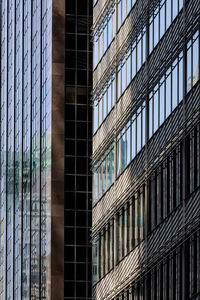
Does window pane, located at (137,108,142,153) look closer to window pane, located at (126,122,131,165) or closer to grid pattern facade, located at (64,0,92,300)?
window pane, located at (126,122,131,165)

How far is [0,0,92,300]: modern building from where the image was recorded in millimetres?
82438

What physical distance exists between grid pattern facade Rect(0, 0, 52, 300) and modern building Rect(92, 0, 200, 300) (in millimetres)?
20540

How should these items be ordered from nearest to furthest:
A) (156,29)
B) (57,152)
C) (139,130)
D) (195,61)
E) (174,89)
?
(195,61)
(174,89)
(156,29)
(139,130)
(57,152)

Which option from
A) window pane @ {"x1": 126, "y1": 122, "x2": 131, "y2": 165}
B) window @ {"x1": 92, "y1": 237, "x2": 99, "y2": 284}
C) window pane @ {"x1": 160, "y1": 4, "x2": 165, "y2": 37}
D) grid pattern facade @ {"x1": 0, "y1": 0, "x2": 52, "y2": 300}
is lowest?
window @ {"x1": 92, "y1": 237, "x2": 99, "y2": 284}

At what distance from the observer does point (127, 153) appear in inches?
2194

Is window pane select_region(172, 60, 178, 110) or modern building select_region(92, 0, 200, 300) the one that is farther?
window pane select_region(172, 60, 178, 110)

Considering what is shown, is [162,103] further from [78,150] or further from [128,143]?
[78,150]

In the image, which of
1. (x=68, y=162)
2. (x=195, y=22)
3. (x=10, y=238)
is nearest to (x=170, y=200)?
(x=195, y=22)

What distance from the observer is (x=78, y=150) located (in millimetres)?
84938

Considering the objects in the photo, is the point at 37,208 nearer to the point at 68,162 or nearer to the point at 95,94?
the point at 68,162

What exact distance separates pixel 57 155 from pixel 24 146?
14.0 metres

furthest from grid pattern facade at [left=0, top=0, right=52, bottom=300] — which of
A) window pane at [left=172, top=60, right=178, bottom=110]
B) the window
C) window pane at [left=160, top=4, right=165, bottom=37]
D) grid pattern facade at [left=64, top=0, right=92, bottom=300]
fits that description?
window pane at [left=172, top=60, right=178, bottom=110]

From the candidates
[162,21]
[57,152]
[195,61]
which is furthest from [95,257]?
[57,152]

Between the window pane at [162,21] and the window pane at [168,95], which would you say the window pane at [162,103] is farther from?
the window pane at [162,21]
